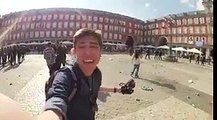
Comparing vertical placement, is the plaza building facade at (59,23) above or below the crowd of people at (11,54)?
above

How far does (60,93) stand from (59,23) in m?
0.33

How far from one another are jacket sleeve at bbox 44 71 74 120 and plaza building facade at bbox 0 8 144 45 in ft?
0.71

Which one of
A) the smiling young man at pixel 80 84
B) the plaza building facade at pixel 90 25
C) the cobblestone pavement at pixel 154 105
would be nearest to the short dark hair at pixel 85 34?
the smiling young man at pixel 80 84

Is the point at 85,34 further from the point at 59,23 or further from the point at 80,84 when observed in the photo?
the point at 59,23

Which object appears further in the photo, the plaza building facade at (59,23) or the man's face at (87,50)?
the plaza building facade at (59,23)

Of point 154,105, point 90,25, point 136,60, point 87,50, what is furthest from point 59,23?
point 154,105

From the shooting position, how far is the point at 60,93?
0.23m

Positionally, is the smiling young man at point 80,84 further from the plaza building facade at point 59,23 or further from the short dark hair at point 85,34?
the plaza building facade at point 59,23

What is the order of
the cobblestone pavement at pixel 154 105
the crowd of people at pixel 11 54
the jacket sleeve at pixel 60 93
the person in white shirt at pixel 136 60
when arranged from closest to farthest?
the jacket sleeve at pixel 60 93 < the crowd of people at pixel 11 54 < the person in white shirt at pixel 136 60 < the cobblestone pavement at pixel 154 105

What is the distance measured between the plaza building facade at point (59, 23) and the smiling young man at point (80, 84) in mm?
179

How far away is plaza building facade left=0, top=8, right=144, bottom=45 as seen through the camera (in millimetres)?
496

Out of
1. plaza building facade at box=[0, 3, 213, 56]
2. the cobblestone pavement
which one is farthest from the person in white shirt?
the cobblestone pavement

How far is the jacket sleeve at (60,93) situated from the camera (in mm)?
202

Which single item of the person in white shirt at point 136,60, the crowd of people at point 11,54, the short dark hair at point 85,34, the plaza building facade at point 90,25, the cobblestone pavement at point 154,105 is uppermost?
the plaza building facade at point 90,25
